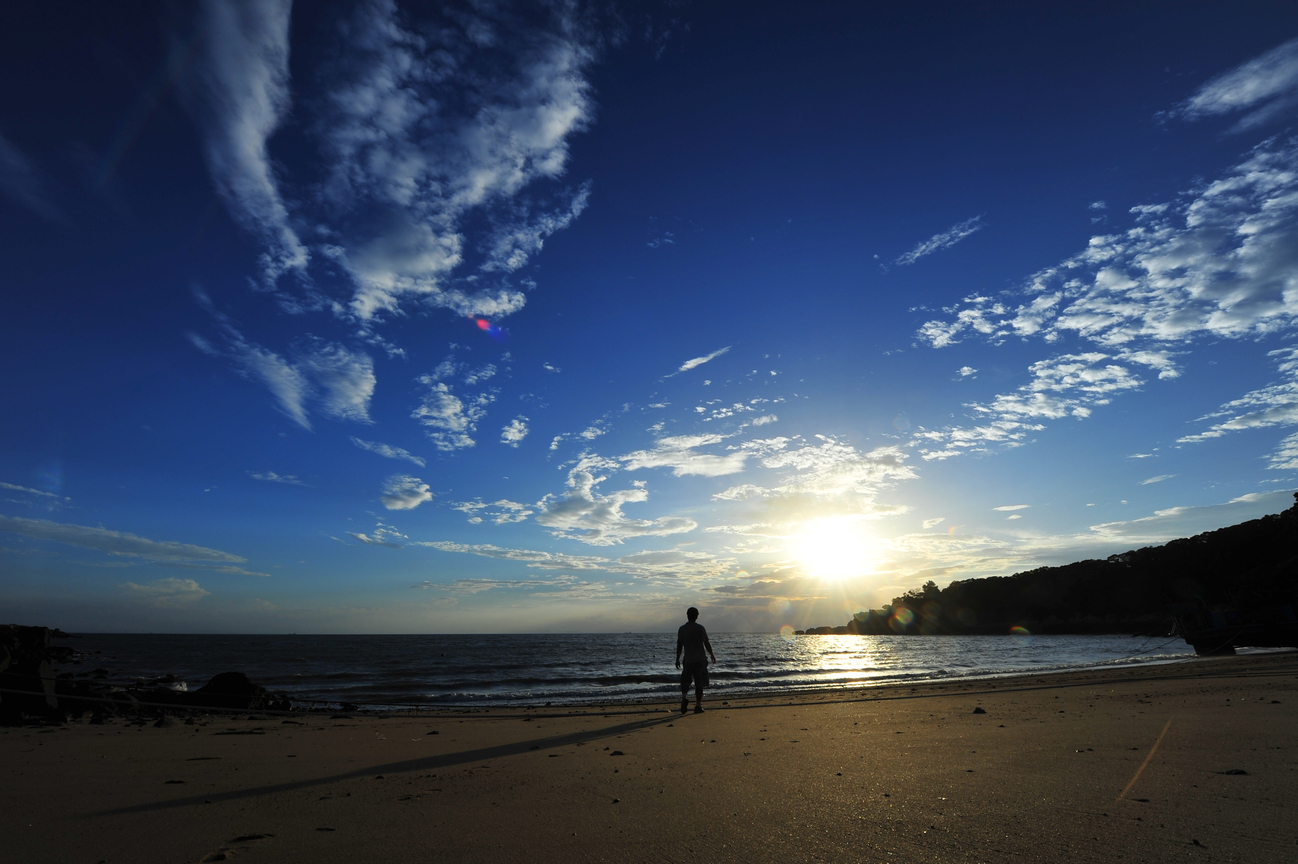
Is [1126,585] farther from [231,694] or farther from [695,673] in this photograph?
[231,694]

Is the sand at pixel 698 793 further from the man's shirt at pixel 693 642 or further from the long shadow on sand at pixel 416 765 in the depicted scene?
the man's shirt at pixel 693 642

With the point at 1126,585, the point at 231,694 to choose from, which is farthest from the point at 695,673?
the point at 1126,585

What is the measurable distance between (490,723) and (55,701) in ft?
22.3

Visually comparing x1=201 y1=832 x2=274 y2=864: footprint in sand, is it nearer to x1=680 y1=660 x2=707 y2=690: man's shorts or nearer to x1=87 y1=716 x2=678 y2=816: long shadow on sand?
x1=87 y1=716 x2=678 y2=816: long shadow on sand

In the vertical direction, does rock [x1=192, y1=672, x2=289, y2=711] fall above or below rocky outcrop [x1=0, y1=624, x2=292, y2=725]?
below

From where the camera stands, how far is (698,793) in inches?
162

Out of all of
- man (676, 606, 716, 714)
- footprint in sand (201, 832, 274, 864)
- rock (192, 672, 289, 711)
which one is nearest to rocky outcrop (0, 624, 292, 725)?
rock (192, 672, 289, 711)

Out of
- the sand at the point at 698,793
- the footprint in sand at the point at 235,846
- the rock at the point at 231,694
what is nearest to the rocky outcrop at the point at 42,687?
the rock at the point at 231,694

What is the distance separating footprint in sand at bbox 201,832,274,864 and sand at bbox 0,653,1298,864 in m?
0.02

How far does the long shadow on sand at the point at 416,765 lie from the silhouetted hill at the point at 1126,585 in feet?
173

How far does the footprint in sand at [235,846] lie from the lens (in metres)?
2.93

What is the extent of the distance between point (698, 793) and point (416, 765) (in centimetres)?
313

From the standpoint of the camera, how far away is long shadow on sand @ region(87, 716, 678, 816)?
4070mm

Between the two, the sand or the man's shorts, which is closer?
the sand
